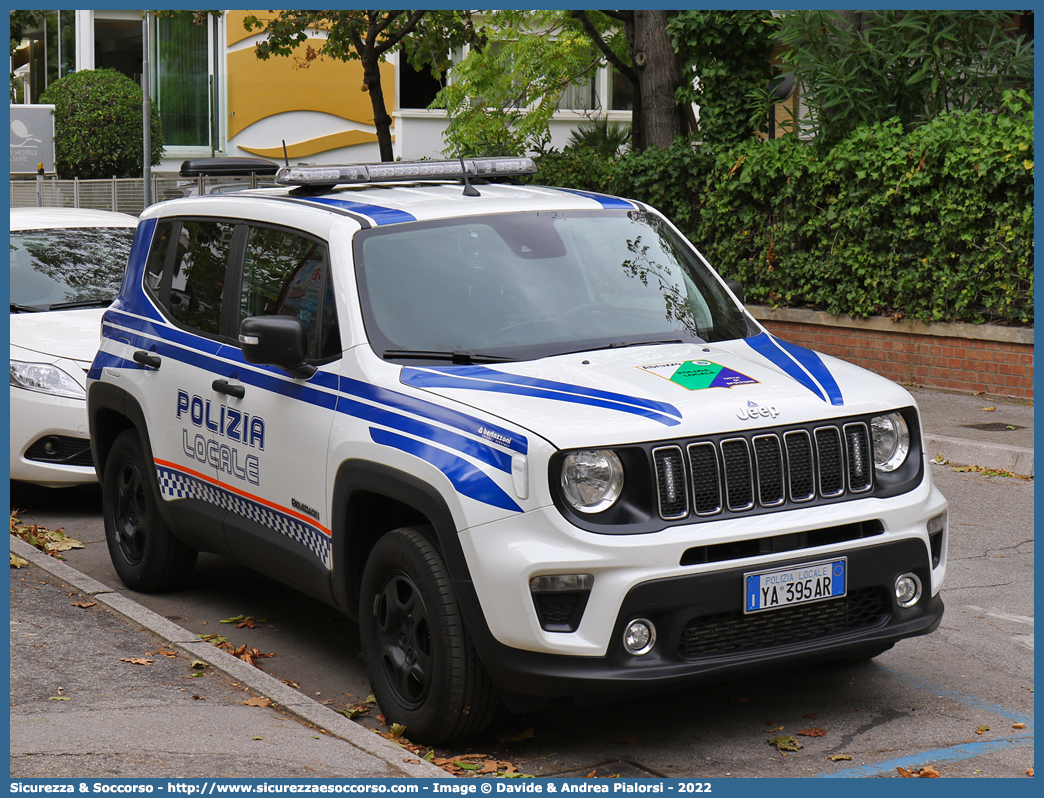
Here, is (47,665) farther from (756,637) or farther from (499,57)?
(499,57)

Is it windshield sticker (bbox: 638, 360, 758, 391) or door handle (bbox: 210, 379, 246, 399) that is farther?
door handle (bbox: 210, 379, 246, 399)

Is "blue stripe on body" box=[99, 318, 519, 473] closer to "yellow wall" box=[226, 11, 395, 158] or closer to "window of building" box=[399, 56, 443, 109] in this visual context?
"window of building" box=[399, 56, 443, 109]

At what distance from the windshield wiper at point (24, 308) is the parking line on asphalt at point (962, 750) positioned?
676 cm

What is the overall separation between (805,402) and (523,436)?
104 cm

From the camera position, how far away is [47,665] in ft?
17.2

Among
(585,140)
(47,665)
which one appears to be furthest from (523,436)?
(585,140)

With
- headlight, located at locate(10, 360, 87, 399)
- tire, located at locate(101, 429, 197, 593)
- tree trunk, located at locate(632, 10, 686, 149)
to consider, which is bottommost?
tire, located at locate(101, 429, 197, 593)

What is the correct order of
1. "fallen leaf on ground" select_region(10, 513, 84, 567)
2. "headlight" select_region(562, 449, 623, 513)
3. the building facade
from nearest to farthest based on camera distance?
"headlight" select_region(562, 449, 623, 513) → "fallen leaf on ground" select_region(10, 513, 84, 567) → the building facade

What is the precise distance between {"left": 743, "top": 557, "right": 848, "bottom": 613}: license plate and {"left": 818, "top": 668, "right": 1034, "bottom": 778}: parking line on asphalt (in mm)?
587

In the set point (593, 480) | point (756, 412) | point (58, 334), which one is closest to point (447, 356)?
point (593, 480)

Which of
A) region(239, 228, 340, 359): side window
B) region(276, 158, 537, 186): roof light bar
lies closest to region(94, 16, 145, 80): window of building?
region(276, 158, 537, 186): roof light bar

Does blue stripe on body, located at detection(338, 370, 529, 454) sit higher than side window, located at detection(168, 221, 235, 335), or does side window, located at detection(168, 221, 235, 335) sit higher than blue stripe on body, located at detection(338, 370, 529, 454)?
side window, located at detection(168, 221, 235, 335)

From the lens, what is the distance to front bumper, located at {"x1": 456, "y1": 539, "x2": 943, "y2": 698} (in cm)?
412

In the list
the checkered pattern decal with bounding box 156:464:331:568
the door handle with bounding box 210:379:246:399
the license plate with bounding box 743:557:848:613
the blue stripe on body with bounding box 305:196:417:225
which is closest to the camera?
the license plate with bounding box 743:557:848:613
